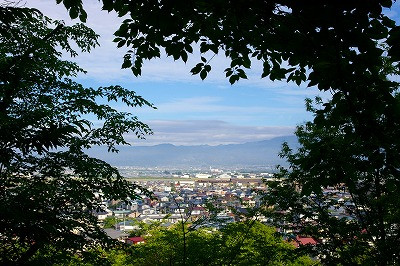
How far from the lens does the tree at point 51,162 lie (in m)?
5.25

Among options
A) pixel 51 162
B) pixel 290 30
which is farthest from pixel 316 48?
pixel 51 162

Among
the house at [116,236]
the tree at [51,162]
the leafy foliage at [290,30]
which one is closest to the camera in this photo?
the leafy foliage at [290,30]

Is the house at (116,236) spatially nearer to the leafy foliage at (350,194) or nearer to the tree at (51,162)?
the tree at (51,162)

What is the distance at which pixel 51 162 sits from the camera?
21.6 feet

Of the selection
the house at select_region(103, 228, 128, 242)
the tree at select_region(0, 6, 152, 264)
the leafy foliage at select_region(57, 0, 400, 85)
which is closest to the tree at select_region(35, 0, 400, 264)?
the leafy foliage at select_region(57, 0, 400, 85)

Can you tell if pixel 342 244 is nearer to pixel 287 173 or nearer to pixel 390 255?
pixel 390 255

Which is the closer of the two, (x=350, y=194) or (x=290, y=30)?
(x=290, y=30)

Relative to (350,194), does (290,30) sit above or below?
above

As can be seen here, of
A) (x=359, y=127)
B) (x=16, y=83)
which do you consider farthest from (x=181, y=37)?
(x=16, y=83)

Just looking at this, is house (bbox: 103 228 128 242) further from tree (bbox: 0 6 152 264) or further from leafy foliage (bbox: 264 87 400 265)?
leafy foliage (bbox: 264 87 400 265)

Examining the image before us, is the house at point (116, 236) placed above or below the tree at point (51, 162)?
below

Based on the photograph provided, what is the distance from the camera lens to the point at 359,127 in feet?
10.6

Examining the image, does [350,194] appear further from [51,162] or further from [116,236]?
[116,236]

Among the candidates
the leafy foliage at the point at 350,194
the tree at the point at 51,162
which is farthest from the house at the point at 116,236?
the leafy foliage at the point at 350,194
